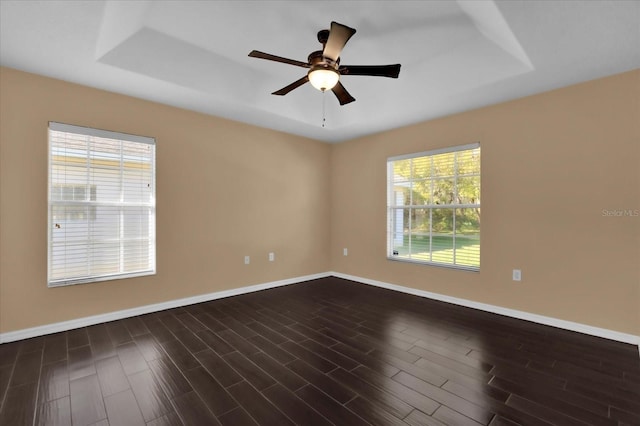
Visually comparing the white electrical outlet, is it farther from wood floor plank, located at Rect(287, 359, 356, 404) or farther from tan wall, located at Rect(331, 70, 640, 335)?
wood floor plank, located at Rect(287, 359, 356, 404)

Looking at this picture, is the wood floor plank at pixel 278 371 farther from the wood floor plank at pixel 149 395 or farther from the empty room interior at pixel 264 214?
the wood floor plank at pixel 149 395

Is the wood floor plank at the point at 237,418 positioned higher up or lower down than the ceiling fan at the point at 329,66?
lower down

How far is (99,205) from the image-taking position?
3197 millimetres

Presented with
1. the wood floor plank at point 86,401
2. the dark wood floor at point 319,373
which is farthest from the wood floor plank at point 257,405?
the wood floor plank at point 86,401

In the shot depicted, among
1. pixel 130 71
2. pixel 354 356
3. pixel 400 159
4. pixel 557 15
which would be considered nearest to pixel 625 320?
pixel 354 356

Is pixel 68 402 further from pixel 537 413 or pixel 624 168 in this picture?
pixel 624 168

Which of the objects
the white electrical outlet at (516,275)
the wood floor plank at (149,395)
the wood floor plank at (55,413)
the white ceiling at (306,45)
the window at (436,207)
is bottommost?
the wood floor plank at (55,413)

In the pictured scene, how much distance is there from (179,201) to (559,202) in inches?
170

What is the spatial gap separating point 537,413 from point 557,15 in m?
2.68

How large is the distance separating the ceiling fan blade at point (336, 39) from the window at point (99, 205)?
2.47 meters

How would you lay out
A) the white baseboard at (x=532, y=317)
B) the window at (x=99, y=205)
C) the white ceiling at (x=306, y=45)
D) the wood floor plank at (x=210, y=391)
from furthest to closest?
the window at (x=99, y=205) → the white baseboard at (x=532, y=317) → the white ceiling at (x=306, y=45) → the wood floor plank at (x=210, y=391)

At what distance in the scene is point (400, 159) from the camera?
14.9 feet

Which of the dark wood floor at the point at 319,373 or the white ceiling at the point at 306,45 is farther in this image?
the white ceiling at the point at 306,45

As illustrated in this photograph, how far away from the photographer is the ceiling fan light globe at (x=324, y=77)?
2.29 meters
